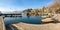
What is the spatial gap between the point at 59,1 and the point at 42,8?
25.4m

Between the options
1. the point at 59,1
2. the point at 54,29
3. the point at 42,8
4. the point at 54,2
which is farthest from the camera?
the point at 42,8

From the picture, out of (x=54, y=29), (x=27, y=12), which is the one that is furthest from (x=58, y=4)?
(x=54, y=29)

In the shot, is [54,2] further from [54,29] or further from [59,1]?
[54,29]

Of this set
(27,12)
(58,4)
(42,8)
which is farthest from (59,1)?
(27,12)

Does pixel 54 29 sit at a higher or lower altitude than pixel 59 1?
lower

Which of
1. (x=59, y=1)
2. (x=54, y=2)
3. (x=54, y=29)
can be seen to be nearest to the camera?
(x=54, y=29)

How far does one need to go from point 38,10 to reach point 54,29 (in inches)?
2860

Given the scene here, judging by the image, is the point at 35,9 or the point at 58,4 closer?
the point at 58,4

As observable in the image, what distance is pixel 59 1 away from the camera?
5747 cm

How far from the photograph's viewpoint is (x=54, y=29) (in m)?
12.8

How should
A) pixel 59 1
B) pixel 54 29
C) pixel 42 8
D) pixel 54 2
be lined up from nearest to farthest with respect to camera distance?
1. pixel 54 29
2. pixel 59 1
3. pixel 54 2
4. pixel 42 8

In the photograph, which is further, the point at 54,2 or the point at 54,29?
the point at 54,2

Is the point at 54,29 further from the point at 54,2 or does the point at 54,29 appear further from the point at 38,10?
the point at 38,10

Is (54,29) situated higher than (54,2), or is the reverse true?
(54,2)
